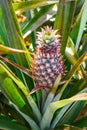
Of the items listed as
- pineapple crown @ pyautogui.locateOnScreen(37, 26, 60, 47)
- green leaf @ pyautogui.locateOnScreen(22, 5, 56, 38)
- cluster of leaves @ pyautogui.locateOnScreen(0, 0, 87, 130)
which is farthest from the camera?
green leaf @ pyautogui.locateOnScreen(22, 5, 56, 38)

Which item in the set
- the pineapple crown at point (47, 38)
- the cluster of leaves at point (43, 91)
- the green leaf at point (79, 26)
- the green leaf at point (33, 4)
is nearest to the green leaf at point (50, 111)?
the cluster of leaves at point (43, 91)

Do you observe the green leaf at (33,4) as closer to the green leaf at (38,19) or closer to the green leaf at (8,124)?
the green leaf at (38,19)

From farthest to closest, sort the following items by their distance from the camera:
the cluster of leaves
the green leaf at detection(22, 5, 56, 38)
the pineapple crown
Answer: the green leaf at detection(22, 5, 56, 38) < the cluster of leaves < the pineapple crown

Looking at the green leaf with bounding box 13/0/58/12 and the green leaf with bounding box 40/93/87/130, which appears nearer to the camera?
the green leaf with bounding box 40/93/87/130

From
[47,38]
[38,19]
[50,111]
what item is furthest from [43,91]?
[38,19]

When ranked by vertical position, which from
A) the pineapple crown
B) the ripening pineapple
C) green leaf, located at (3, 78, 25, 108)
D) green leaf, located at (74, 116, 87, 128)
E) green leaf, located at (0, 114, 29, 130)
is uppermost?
the pineapple crown

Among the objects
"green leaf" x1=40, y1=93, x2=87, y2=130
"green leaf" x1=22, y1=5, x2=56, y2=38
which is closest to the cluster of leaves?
"green leaf" x1=40, y1=93, x2=87, y2=130

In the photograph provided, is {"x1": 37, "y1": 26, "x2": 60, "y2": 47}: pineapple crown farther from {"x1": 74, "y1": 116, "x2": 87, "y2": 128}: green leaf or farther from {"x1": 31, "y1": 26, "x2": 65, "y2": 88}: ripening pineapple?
{"x1": 74, "y1": 116, "x2": 87, "y2": 128}: green leaf
